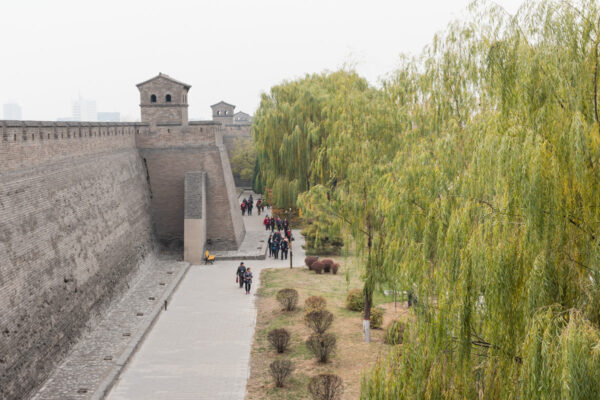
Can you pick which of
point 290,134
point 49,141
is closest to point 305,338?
point 49,141

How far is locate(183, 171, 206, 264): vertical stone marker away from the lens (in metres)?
23.9

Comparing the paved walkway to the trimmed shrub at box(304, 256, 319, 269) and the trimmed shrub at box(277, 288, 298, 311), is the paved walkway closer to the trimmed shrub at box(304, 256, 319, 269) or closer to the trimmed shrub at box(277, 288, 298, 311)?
the trimmed shrub at box(277, 288, 298, 311)

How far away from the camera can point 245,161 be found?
43750 mm

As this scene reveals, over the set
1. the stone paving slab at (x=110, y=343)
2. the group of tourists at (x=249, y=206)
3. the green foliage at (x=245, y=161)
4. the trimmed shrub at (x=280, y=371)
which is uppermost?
the green foliage at (x=245, y=161)

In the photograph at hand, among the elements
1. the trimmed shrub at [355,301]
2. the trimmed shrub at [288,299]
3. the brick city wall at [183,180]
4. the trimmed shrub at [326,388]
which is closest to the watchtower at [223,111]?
the brick city wall at [183,180]

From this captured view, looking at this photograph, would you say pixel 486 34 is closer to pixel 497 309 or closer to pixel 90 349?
pixel 497 309

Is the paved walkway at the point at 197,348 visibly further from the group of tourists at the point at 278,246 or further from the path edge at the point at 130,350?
the group of tourists at the point at 278,246

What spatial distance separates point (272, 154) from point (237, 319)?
11.2 meters

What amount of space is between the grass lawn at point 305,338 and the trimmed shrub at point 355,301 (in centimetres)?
18

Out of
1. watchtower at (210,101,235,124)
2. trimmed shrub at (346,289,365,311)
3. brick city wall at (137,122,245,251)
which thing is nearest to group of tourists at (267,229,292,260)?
brick city wall at (137,122,245,251)

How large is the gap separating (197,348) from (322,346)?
3.21 m

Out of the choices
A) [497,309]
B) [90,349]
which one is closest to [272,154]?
[90,349]

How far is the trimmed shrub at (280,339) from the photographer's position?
1420 cm

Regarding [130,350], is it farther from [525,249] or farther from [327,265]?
[525,249]
